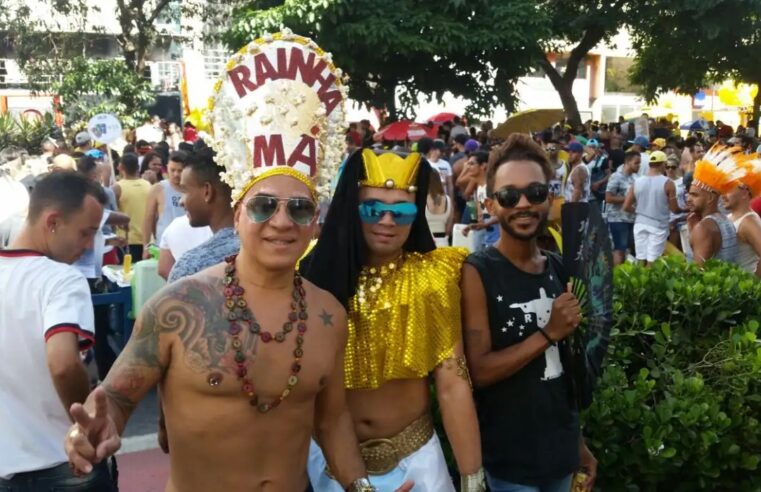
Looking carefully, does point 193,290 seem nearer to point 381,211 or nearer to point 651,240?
point 381,211

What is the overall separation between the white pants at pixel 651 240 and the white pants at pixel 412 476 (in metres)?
8.58

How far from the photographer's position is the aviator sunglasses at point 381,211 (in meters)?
2.88

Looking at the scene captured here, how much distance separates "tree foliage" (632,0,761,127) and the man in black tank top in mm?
23263

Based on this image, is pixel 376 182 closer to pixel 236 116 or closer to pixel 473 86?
pixel 236 116

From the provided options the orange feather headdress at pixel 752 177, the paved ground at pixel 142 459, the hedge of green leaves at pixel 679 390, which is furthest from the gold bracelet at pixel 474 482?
the orange feather headdress at pixel 752 177

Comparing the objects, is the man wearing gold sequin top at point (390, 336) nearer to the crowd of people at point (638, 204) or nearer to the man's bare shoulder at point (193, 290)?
the man's bare shoulder at point (193, 290)

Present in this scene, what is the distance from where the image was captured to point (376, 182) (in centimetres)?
291

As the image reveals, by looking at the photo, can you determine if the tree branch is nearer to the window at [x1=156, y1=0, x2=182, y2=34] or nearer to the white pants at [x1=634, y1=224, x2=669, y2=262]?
the window at [x1=156, y1=0, x2=182, y2=34]

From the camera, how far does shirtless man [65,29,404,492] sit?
7.62ft

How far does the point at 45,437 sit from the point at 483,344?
1683 millimetres

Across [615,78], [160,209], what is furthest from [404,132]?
[615,78]

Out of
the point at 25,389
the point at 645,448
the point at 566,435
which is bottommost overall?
the point at 645,448

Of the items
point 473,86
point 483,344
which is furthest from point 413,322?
point 473,86

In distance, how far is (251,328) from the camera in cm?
241
